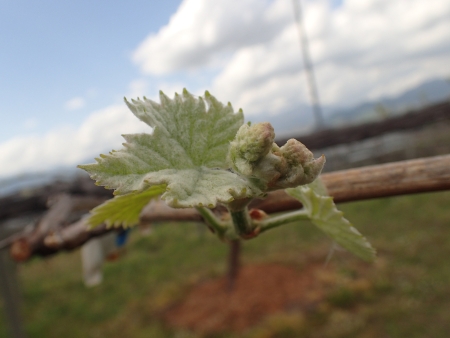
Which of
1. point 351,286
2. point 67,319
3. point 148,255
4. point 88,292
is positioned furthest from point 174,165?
point 148,255

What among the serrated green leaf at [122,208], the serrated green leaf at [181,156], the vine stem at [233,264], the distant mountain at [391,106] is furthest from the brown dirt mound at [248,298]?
the serrated green leaf at [181,156]

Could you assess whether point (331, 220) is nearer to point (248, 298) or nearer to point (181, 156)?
point (181, 156)

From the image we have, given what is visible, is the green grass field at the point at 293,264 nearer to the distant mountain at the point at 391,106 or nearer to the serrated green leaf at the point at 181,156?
the distant mountain at the point at 391,106

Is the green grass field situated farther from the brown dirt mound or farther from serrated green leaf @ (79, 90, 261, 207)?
serrated green leaf @ (79, 90, 261, 207)

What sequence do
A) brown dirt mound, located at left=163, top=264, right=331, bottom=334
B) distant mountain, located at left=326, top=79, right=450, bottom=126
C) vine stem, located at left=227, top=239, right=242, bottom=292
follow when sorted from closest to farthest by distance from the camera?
vine stem, located at left=227, top=239, right=242, bottom=292 → brown dirt mound, located at left=163, top=264, right=331, bottom=334 → distant mountain, located at left=326, top=79, right=450, bottom=126

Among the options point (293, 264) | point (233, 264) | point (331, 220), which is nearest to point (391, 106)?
point (293, 264)

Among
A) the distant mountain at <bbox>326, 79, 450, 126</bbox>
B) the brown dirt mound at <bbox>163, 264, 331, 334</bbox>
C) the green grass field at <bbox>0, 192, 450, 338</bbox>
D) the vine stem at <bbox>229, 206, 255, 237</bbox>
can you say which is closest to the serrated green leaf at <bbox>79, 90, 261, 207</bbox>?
the vine stem at <bbox>229, 206, 255, 237</bbox>

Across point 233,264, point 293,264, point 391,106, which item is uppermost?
point 391,106
